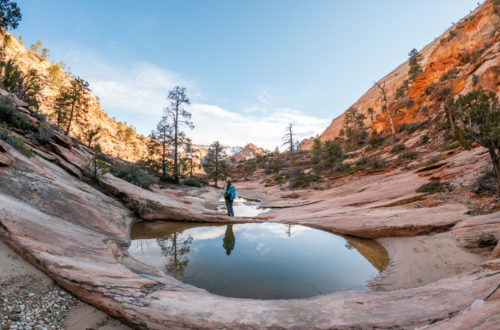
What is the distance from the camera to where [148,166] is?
80.6ft

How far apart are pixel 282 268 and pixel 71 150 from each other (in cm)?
→ 1314

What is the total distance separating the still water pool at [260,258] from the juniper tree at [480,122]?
15.2ft

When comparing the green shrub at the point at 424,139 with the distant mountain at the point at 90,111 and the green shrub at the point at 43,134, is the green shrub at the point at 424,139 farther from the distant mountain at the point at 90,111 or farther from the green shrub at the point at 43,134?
the distant mountain at the point at 90,111

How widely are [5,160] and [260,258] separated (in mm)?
7479

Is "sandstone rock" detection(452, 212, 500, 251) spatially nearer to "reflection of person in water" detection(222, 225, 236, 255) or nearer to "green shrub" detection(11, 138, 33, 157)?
"reflection of person in water" detection(222, 225, 236, 255)

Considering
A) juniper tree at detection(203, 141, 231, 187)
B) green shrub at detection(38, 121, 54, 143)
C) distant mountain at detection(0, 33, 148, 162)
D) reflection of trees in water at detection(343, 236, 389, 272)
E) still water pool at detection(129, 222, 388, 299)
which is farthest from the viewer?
distant mountain at detection(0, 33, 148, 162)

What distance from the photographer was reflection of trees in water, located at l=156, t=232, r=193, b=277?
5.56 metres

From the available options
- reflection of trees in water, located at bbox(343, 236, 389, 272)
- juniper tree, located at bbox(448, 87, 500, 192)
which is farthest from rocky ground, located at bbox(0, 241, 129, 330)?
juniper tree, located at bbox(448, 87, 500, 192)

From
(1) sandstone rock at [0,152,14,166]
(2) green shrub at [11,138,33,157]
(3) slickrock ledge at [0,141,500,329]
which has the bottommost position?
(3) slickrock ledge at [0,141,500,329]

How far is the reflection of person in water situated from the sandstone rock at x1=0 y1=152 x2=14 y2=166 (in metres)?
6.51

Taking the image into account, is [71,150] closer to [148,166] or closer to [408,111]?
[148,166]

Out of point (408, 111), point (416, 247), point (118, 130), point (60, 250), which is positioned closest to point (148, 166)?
point (60, 250)

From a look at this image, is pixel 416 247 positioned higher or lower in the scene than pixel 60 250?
lower

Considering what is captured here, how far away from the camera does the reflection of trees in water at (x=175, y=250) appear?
5559 millimetres
